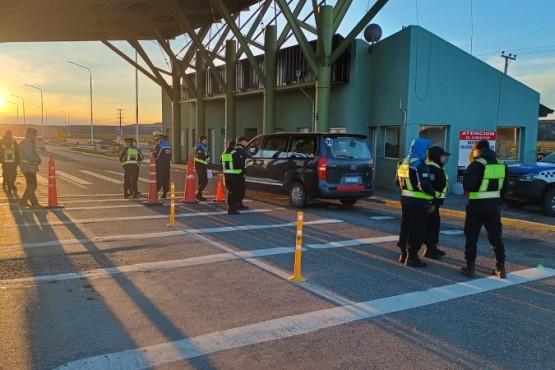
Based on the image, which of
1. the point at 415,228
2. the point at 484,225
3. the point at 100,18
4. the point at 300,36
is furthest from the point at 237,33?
the point at 484,225

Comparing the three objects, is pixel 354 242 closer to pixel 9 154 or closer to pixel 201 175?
pixel 201 175

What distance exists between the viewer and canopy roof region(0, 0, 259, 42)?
78.0ft

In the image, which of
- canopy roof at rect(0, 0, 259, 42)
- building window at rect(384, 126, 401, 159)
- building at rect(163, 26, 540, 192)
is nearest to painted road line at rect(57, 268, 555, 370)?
building at rect(163, 26, 540, 192)

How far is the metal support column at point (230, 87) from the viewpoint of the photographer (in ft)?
79.5

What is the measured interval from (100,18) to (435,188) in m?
25.7

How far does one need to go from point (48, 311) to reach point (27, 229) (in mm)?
4787

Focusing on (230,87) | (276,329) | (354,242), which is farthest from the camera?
(230,87)

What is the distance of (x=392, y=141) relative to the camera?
56.3 feet

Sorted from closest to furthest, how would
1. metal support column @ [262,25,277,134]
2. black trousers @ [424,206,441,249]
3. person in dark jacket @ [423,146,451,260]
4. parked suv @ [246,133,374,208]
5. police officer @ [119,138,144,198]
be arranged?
person in dark jacket @ [423,146,451,260]
black trousers @ [424,206,441,249]
parked suv @ [246,133,374,208]
police officer @ [119,138,144,198]
metal support column @ [262,25,277,134]

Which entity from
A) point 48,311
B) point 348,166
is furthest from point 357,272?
point 348,166

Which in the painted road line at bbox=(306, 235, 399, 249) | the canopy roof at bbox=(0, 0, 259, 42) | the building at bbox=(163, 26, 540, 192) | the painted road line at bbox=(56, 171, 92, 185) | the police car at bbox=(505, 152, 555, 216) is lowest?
the painted road line at bbox=(56, 171, 92, 185)

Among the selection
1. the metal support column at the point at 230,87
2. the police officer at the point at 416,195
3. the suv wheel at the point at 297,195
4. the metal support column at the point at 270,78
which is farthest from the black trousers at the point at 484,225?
the metal support column at the point at 230,87

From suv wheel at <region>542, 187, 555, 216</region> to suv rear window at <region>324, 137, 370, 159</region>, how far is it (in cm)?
438

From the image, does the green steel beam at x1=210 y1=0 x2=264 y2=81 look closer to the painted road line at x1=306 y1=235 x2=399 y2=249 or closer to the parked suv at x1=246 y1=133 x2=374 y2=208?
the parked suv at x1=246 y1=133 x2=374 y2=208
